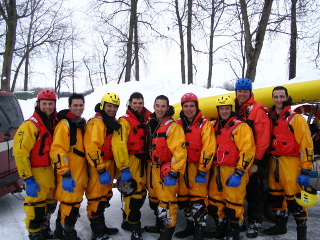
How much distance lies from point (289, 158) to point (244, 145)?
0.75 metres

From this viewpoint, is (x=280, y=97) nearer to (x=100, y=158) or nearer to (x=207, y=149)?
(x=207, y=149)

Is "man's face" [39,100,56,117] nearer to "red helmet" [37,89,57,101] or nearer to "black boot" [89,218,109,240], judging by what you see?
"red helmet" [37,89,57,101]

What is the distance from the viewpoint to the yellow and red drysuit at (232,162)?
383cm

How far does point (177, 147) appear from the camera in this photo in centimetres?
384

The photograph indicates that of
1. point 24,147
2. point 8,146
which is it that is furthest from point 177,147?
point 8,146

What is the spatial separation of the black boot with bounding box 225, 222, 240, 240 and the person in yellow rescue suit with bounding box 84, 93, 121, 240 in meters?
1.73

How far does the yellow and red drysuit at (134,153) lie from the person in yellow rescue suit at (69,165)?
499mm

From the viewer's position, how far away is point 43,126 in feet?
12.8

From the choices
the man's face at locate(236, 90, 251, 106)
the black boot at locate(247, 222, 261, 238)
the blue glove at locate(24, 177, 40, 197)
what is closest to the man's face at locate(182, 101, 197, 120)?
the man's face at locate(236, 90, 251, 106)

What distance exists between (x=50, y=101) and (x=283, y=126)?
130 inches

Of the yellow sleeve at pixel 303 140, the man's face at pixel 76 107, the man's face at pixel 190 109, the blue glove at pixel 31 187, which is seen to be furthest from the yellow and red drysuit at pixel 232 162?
the blue glove at pixel 31 187

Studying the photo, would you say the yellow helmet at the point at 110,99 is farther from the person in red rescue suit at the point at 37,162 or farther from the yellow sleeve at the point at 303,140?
the yellow sleeve at the point at 303,140

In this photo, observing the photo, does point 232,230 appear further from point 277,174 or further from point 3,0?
point 3,0

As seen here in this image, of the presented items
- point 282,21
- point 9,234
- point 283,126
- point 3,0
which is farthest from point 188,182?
point 3,0
